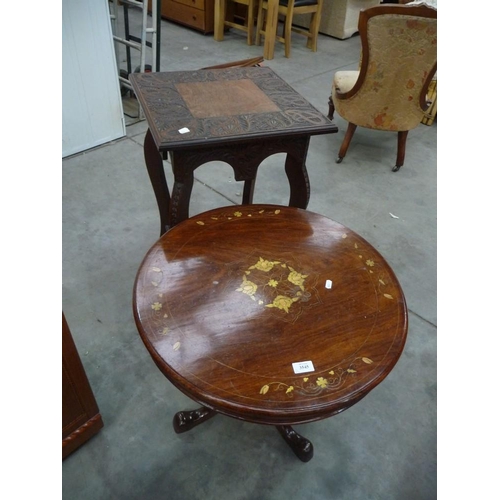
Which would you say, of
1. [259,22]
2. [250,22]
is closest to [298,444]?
[259,22]

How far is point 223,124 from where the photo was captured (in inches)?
53.2

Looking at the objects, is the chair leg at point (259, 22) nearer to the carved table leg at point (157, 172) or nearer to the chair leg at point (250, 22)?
the chair leg at point (250, 22)

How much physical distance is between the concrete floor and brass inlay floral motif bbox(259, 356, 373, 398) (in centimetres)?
65

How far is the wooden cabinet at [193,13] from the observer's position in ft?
16.4

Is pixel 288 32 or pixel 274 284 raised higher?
pixel 288 32

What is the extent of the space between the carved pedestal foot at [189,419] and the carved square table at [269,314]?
0.49 metres

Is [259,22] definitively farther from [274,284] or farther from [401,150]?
[274,284]

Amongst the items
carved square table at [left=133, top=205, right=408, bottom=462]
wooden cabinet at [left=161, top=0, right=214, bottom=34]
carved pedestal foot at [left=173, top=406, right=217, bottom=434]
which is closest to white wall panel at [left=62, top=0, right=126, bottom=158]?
carved square table at [left=133, top=205, right=408, bottom=462]

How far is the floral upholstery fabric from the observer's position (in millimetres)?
2309

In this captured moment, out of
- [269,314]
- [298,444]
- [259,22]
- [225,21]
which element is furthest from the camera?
[225,21]

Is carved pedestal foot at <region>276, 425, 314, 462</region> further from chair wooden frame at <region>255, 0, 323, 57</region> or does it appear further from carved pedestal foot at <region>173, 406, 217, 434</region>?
chair wooden frame at <region>255, 0, 323, 57</region>

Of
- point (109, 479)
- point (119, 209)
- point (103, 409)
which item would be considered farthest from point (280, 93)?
point (109, 479)

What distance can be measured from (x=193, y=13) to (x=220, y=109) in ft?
14.7

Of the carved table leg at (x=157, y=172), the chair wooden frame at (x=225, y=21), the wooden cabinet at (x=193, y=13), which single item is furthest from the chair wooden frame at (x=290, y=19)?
the carved table leg at (x=157, y=172)
